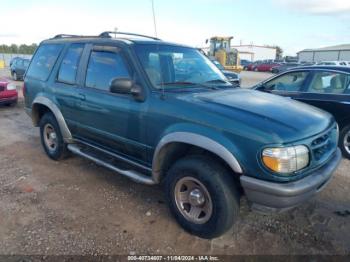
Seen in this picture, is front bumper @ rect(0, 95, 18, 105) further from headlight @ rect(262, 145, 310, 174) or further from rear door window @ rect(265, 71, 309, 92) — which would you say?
headlight @ rect(262, 145, 310, 174)

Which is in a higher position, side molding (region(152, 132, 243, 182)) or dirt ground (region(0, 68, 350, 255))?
side molding (region(152, 132, 243, 182))

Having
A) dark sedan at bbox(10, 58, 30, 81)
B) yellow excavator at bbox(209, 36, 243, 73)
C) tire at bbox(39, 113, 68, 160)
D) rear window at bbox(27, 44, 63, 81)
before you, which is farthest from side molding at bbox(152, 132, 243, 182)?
yellow excavator at bbox(209, 36, 243, 73)

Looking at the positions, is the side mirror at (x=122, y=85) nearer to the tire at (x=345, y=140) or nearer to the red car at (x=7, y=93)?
the tire at (x=345, y=140)

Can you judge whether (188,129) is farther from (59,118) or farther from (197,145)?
(59,118)

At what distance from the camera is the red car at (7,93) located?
9742 millimetres

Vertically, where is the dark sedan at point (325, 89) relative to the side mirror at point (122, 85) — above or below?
below

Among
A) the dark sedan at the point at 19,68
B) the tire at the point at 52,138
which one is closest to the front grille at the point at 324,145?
the tire at the point at 52,138

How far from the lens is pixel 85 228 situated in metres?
3.39

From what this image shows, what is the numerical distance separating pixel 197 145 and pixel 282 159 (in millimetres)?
768

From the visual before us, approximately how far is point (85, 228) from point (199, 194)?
4.22 feet

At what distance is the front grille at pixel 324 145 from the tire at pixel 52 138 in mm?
3655

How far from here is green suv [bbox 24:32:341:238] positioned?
2.74m

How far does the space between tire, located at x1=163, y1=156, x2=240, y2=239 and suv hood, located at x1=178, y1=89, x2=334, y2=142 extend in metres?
0.47

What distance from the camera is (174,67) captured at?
3.92 m
